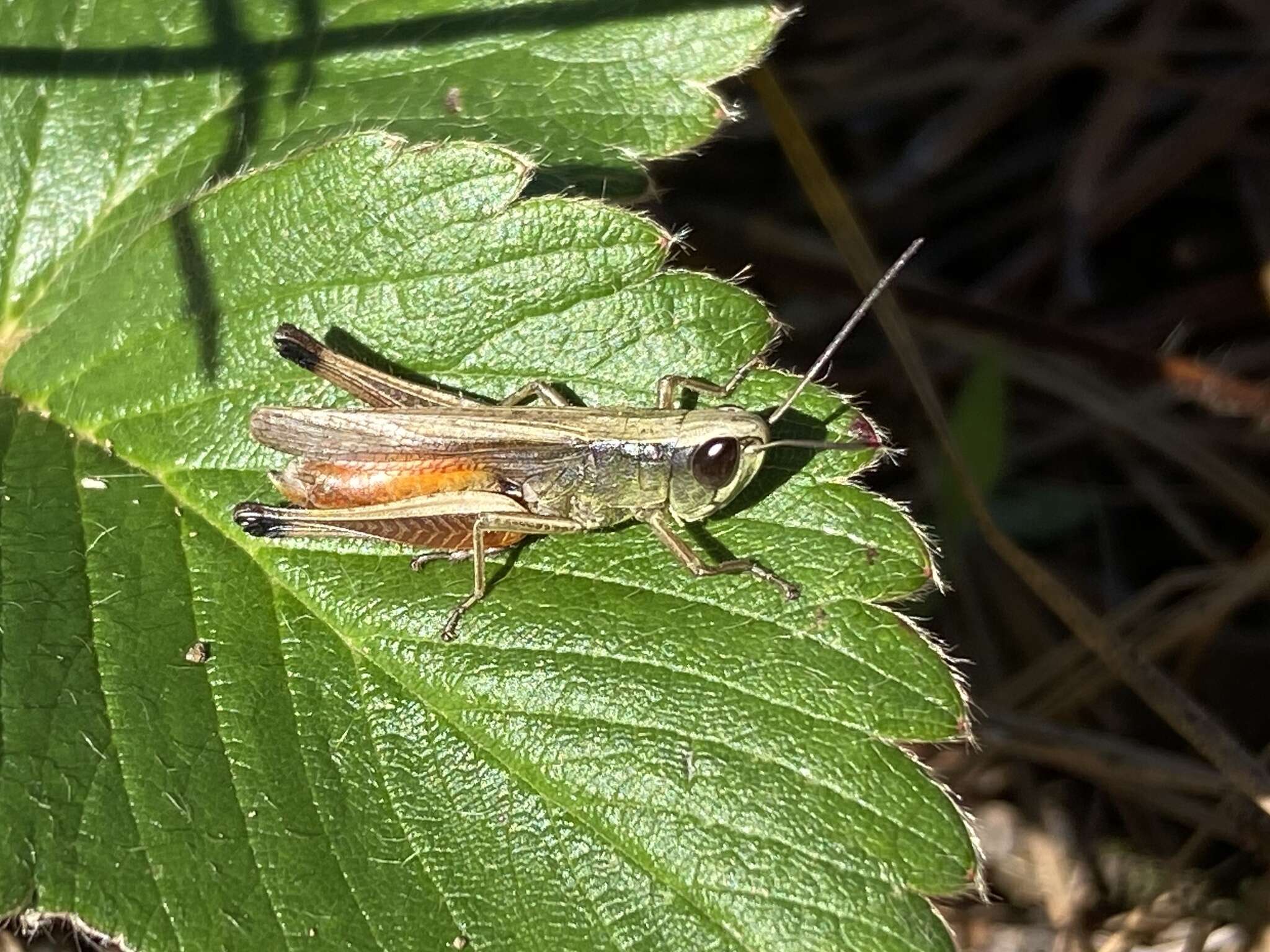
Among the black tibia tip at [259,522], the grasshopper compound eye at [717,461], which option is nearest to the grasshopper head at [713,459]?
the grasshopper compound eye at [717,461]

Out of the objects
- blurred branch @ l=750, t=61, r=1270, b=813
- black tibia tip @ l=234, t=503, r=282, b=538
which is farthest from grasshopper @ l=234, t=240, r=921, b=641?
blurred branch @ l=750, t=61, r=1270, b=813

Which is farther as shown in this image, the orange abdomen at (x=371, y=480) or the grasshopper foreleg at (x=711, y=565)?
the orange abdomen at (x=371, y=480)

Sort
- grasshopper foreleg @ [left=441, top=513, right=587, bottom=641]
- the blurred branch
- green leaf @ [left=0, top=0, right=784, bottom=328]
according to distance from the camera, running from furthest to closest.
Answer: the blurred branch, green leaf @ [left=0, top=0, right=784, bottom=328], grasshopper foreleg @ [left=441, top=513, right=587, bottom=641]

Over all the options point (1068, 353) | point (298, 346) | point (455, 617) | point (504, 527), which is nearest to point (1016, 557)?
point (1068, 353)

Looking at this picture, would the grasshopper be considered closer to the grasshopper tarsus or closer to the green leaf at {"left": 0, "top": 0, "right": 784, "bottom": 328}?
the grasshopper tarsus

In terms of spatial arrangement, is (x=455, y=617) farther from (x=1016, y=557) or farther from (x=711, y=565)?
(x=1016, y=557)

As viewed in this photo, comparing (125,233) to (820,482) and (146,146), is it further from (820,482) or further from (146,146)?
(820,482)

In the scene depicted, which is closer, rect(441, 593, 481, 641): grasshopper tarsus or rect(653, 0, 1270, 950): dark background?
rect(441, 593, 481, 641): grasshopper tarsus

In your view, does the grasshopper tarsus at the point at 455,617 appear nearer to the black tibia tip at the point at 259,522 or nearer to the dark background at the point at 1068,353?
the black tibia tip at the point at 259,522
